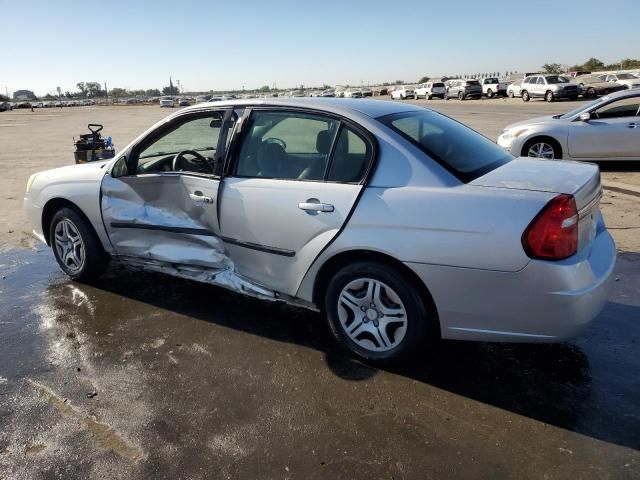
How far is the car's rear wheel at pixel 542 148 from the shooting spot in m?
9.52

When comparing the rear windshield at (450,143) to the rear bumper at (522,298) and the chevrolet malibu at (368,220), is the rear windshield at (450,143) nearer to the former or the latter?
the chevrolet malibu at (368,220)

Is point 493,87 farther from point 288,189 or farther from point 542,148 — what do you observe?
point 288,189

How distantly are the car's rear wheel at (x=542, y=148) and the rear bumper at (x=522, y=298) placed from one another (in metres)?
7.04

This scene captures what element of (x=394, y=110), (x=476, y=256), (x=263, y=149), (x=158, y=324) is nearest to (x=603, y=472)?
(x=476, y=256)

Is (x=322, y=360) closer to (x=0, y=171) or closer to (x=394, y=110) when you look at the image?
(x=394, y=110)

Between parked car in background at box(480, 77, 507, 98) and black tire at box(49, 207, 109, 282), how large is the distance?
156 ft

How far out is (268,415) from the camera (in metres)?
3.00

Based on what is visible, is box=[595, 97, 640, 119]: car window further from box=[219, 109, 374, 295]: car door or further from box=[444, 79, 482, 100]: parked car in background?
box=[444, 79, 482, 100]: parked car in background

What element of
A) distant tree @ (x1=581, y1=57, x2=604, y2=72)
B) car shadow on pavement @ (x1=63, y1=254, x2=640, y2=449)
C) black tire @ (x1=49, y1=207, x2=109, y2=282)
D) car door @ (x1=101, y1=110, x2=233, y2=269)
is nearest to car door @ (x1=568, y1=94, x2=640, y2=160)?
car shadow on pavement @ (x1=63, y1=254, x2=640, y2=449)

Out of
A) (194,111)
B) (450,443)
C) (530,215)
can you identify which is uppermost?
(194,111)

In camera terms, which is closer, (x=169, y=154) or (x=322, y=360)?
(x=322, y=360)

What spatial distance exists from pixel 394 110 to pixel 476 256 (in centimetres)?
137

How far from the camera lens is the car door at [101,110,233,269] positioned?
4.04m

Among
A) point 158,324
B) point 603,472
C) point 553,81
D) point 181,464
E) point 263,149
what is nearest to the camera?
point 603,472
